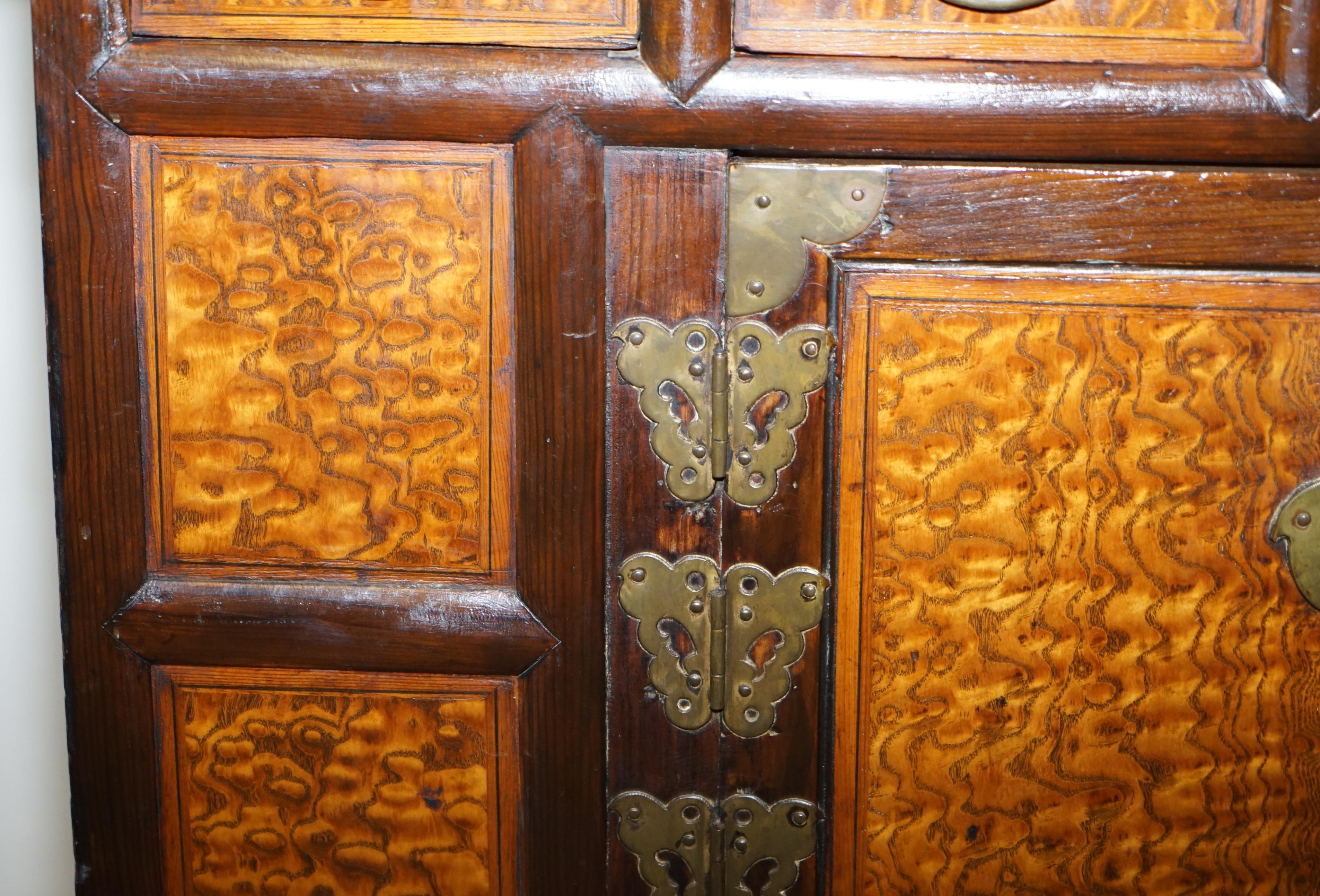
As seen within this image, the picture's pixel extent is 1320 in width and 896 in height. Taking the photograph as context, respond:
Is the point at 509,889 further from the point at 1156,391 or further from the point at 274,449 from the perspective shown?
the point at 1156,391

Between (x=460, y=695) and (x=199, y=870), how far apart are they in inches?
11.0

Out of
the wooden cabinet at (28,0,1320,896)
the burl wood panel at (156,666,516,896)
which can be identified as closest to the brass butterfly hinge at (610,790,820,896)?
the wooden cabinet at (28,0,1320,896)

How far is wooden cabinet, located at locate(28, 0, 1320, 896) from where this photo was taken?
2.54 ft

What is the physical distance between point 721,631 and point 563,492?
17cm

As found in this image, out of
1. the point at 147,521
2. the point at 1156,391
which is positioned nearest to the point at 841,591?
the point at 1156,391

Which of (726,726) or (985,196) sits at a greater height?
(985,196)

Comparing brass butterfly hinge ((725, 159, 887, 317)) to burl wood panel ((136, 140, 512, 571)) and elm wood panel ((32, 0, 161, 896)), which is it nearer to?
burl wood panel ((136, 140, 512, 571))

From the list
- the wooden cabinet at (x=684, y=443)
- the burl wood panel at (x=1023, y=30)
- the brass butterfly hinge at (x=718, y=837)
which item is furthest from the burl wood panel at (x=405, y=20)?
the brass butterfly hinge at (x=718, y=837)

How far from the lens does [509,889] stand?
88 centimetres

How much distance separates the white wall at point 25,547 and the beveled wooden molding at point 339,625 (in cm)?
22

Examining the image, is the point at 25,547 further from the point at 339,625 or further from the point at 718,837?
the point at 718,837

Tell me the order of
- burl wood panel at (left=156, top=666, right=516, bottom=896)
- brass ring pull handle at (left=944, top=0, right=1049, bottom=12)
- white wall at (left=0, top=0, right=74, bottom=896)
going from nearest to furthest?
brass ring pull handle at (left=944, top=0, right=1049, bottom=12) < burl wood panel at (left=156, top=666, right=516, bottom=896) < white wall at (left=0, top=0, right=74, bottom=896)

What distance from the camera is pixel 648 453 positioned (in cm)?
83

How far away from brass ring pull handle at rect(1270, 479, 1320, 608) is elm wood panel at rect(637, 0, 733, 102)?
1.84 feet
